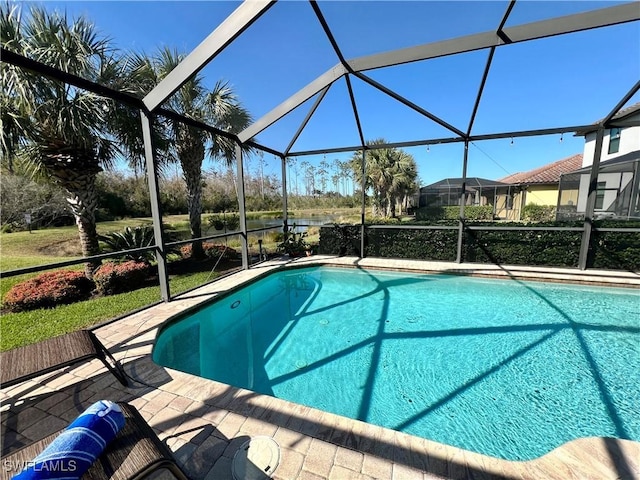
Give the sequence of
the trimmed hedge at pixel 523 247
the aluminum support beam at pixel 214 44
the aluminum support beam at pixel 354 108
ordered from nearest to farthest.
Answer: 1. the aluminum support beam at pixel 214 44
2. the aluminum support beam at pixel 354 108
3. the trimmed hedge at pixel 523 247

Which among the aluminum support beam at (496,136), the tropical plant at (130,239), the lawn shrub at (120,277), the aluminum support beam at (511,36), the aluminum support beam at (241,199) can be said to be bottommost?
the lawn shrub at (120,277)

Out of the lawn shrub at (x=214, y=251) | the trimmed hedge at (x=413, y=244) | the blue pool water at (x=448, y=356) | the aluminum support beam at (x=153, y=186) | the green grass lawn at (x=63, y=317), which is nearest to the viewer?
the blue pool water at (x=448, y=356)

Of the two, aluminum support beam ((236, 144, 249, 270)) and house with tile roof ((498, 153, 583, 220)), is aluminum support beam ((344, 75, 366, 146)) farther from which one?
house with tile roof ((498, 153, 583, 220))

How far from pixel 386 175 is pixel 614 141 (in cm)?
1008

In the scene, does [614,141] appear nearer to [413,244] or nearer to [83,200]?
[413,244]

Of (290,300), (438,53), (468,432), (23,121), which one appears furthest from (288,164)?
(468,432)

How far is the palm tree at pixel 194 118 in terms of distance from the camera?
7.04 m

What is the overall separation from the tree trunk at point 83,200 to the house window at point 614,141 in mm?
17683

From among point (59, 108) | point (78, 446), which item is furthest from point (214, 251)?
point (78, 446)

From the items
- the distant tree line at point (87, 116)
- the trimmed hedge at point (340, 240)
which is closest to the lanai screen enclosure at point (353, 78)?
the distant tree line at point (87, 116)

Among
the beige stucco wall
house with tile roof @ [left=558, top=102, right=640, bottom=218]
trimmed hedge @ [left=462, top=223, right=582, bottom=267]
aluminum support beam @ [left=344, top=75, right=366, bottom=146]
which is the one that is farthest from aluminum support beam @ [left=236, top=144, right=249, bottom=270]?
the beige stucco wall

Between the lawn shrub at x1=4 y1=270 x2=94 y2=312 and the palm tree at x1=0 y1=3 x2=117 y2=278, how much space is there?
0.41 metres

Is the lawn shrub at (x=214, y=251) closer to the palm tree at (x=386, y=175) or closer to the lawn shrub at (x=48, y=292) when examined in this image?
the lawn shrub at (x=48, y=292)

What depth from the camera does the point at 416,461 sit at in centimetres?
176
